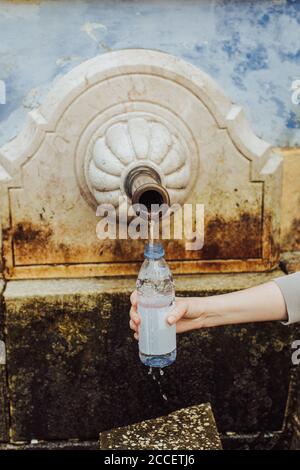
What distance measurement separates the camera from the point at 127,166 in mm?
3082

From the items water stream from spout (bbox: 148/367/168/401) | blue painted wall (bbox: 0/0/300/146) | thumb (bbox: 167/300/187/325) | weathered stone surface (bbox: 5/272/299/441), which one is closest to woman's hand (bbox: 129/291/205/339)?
thumb (bbox: 167/300/187/325)

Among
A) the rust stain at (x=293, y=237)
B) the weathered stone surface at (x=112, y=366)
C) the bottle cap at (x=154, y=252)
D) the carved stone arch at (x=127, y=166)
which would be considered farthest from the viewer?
the rust stain at (x=293, y=237)

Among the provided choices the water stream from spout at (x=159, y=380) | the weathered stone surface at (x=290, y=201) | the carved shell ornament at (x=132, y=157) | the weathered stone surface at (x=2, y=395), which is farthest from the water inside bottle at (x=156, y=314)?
the weathered stone surface at (x=290, y=201)

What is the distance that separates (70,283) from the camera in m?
3.40

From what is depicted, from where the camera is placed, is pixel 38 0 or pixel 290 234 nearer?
pixel 38 0

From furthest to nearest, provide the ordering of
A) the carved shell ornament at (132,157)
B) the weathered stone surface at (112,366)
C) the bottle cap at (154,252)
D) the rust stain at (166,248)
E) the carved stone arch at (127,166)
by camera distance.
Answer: the rust stain at (166,248)
the weathered stone surface at (112,366)
the carved stone arch at (127,166)
the carved shell ornament at (132,157)
the bottle cap at (154,252)

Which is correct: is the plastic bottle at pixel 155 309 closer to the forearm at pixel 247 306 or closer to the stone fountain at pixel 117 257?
the forearm at pixel 247 306

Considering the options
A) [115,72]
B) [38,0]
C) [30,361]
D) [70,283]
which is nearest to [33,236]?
[70,283]

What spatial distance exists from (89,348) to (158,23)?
5.91ft

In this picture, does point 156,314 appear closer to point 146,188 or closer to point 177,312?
point 177,312

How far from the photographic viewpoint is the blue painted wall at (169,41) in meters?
3.29

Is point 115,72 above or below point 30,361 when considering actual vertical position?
above

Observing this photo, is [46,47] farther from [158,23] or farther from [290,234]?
[290,234]

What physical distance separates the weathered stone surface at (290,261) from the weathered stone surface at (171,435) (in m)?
1.01
